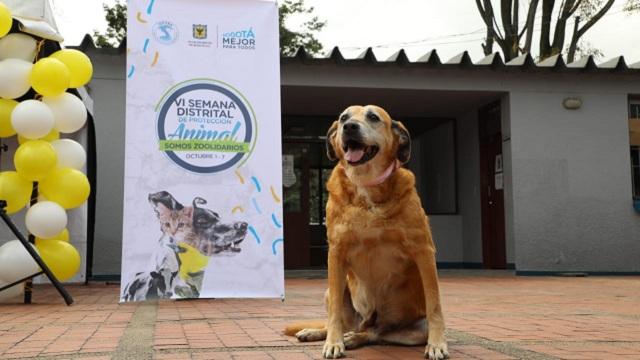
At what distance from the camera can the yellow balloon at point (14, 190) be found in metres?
5.89

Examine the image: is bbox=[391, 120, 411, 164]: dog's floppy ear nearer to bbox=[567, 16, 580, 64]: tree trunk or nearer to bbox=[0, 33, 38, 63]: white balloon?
bbox=[0, 33, 38, 63]: white balloon

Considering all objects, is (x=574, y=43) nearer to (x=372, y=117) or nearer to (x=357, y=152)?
(x=372, y=117)

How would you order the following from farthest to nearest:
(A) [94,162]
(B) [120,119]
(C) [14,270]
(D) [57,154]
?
(B) [120,119], (A) [94,162], (D) [57,154], (C) [14,270]

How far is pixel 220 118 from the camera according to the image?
241 inches

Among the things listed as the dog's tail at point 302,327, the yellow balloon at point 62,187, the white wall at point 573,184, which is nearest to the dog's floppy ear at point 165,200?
the yellow balloon at point 62,187

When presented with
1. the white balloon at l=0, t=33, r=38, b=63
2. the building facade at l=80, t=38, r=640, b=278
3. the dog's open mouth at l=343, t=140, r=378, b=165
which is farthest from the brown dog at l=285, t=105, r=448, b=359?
the building facade at l=80, t=38, r=640, b=278

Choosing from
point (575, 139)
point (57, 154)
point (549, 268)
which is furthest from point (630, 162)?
point (57, 154)

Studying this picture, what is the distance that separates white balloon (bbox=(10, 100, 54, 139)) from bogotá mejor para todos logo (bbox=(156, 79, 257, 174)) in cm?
103

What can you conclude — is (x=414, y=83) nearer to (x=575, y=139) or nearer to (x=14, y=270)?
(x=575, y=139)

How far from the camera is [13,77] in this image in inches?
232

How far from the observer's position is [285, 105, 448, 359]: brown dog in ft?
10.2

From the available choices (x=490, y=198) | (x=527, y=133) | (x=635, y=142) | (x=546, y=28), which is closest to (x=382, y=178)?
(x=527, y=133)

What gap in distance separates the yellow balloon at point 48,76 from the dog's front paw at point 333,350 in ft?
13.6

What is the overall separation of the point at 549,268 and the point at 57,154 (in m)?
7.69
